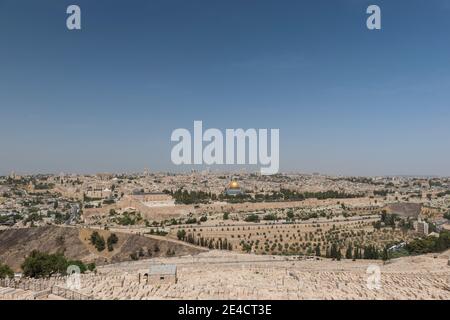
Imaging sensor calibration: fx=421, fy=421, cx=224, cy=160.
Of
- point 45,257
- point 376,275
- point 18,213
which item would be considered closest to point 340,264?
point 376,275

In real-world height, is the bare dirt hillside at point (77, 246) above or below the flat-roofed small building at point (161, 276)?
below

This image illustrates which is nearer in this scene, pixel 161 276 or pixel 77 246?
pixel 161 276

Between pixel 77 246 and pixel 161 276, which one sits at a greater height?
pixel 161 276

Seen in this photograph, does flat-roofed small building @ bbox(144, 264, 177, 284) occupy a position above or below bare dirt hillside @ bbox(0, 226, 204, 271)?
above

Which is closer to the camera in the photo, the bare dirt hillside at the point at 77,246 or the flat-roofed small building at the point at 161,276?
the flat-roofed small building at the point at 161,276

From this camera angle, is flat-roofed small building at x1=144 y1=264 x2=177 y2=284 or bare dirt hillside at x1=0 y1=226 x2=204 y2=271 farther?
bare dirt hillside at x1=0 y1=226 x2=204 y2=271

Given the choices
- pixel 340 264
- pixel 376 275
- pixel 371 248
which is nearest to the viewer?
→ pixel 376 275
